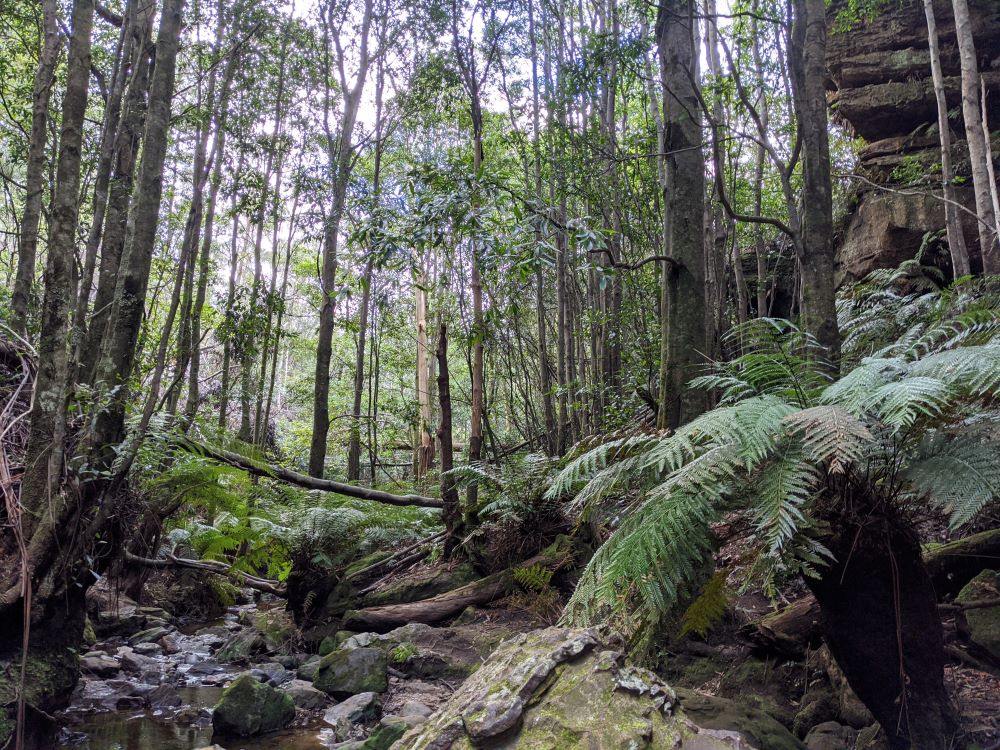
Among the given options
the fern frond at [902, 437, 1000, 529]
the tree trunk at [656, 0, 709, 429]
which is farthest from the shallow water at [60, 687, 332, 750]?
the fern frond at [902, 437, 1000, 529]

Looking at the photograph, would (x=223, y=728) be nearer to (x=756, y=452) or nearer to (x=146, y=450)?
(x=146, y=450)

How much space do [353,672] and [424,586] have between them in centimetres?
133

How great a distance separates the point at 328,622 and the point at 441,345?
279 cm

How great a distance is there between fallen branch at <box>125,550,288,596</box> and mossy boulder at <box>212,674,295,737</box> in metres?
1.93

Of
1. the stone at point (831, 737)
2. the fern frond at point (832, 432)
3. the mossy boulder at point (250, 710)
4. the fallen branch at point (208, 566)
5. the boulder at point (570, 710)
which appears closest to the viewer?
the boulder at point (570, 710)

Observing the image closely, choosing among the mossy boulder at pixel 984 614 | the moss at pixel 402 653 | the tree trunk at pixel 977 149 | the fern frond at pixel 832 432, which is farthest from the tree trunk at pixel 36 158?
the tree trunk at pixel 977 149

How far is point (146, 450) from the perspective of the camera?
427 cm

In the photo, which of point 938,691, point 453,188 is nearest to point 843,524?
point 938,691

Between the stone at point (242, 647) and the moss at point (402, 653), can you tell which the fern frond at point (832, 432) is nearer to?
the moss at point (402, 653)

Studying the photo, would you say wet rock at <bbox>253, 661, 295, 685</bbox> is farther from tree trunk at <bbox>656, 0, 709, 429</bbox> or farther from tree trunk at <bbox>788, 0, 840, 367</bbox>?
tree trunk at <bbox>788, 0, 840, 367</bbox>

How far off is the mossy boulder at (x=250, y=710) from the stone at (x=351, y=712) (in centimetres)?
27

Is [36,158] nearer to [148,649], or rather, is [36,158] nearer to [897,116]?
[148,649]

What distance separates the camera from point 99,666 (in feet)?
16.4

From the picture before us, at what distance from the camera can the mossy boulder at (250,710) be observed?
12.8ft
